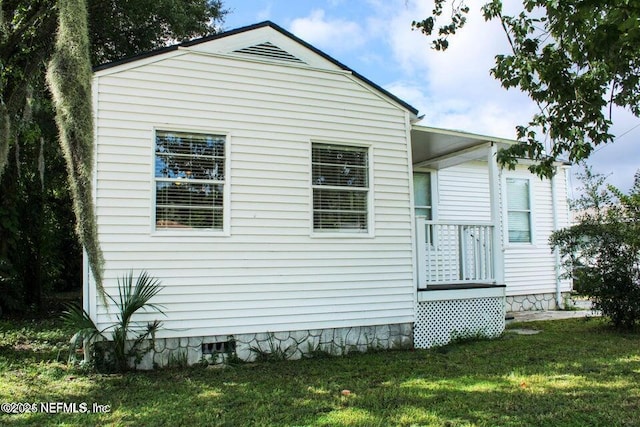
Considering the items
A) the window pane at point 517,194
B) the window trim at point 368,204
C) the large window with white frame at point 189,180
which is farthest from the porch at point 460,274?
the large window with white frame at point 189,180

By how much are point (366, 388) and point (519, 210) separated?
7.20 metres

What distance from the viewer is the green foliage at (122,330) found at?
5262 mm

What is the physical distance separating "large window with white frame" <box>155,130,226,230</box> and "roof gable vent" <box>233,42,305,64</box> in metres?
1.27

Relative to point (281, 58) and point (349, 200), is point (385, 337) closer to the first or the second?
point (349, 200)

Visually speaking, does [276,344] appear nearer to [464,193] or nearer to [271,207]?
[271,207]

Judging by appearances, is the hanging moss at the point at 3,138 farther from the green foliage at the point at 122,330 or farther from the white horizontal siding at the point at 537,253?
the white horizontal siding at the point at 537,253

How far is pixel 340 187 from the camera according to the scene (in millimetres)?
6727

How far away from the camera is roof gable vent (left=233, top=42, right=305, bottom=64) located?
251 inches

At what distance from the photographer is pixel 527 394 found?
4488mm

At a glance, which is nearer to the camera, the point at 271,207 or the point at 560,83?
the point at 560,83

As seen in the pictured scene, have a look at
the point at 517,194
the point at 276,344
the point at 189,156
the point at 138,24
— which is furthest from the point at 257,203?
the point at 517,194

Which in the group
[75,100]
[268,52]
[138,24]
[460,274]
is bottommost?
[460,274]

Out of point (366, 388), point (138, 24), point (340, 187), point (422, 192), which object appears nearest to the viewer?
point (366, 388)

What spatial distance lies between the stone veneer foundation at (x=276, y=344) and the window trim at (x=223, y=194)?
1.31 m
